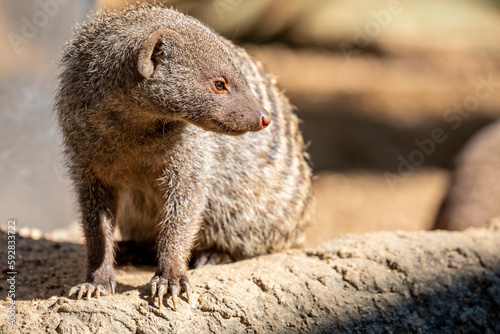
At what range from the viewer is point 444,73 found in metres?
10.8

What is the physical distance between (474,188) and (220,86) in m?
4.08

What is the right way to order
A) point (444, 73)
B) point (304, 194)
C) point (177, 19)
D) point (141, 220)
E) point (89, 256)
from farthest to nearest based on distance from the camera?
point (444, 73), point (304, 194), point (141, 220), point (89, 256), point (177, 19)

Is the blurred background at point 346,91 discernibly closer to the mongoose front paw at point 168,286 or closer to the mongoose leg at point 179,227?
the mongoose leg at point 179,227

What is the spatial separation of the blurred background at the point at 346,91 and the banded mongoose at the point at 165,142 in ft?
1.67

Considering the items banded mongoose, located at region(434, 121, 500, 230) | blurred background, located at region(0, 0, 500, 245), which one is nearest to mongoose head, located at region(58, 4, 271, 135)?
blurred background, located at region(0, 0, 500, 245)

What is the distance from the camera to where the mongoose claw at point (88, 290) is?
2.93 meters

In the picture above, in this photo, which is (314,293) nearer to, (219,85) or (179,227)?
(179,227)

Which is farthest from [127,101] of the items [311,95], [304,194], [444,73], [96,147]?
[444,73]

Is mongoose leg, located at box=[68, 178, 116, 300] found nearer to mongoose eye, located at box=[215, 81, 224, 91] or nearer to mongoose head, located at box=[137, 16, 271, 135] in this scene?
mongoose head, located at box=[137, 16, 271, 135]

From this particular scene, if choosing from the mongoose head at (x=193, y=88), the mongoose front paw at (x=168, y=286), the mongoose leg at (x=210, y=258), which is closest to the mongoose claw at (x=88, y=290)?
the mongoose front paw at (x=168, y=286)

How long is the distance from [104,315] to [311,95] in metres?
7.68

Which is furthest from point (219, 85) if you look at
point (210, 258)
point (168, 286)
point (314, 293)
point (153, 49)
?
point (210, 258)

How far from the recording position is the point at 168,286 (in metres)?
2.94

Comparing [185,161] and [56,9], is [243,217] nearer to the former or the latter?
[185,161]
